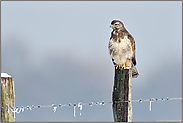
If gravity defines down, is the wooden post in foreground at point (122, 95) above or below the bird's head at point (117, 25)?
below

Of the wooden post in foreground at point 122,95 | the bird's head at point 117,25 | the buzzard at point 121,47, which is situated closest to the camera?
the wooden post in foreground at point 122,95

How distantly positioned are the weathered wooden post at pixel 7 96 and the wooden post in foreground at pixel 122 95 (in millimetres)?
1963

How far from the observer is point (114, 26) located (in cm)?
852

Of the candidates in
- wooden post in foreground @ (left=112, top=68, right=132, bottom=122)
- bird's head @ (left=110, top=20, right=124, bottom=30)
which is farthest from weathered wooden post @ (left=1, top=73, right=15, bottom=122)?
bird's head @ (left=110, top=20, right=124, bottom=30)

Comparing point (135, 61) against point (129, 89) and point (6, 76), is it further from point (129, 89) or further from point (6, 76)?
point (6, 76)

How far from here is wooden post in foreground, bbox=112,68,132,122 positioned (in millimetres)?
5355

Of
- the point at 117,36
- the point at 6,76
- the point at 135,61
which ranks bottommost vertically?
the point at 6,76

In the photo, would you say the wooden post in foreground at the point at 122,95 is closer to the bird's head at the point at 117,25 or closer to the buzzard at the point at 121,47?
the buzzard at the point at 121,47

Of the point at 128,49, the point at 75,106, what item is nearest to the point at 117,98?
the point at 75,106

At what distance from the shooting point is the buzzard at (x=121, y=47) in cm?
827

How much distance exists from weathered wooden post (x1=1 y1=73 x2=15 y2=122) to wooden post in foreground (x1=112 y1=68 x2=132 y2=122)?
1963 millimetres

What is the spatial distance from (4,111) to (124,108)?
2257 millimetres

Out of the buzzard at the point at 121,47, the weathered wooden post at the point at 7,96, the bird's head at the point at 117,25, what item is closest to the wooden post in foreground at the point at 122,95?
the weathered wooden post at the point at 7,96

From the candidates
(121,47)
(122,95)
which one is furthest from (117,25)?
(122,95)
